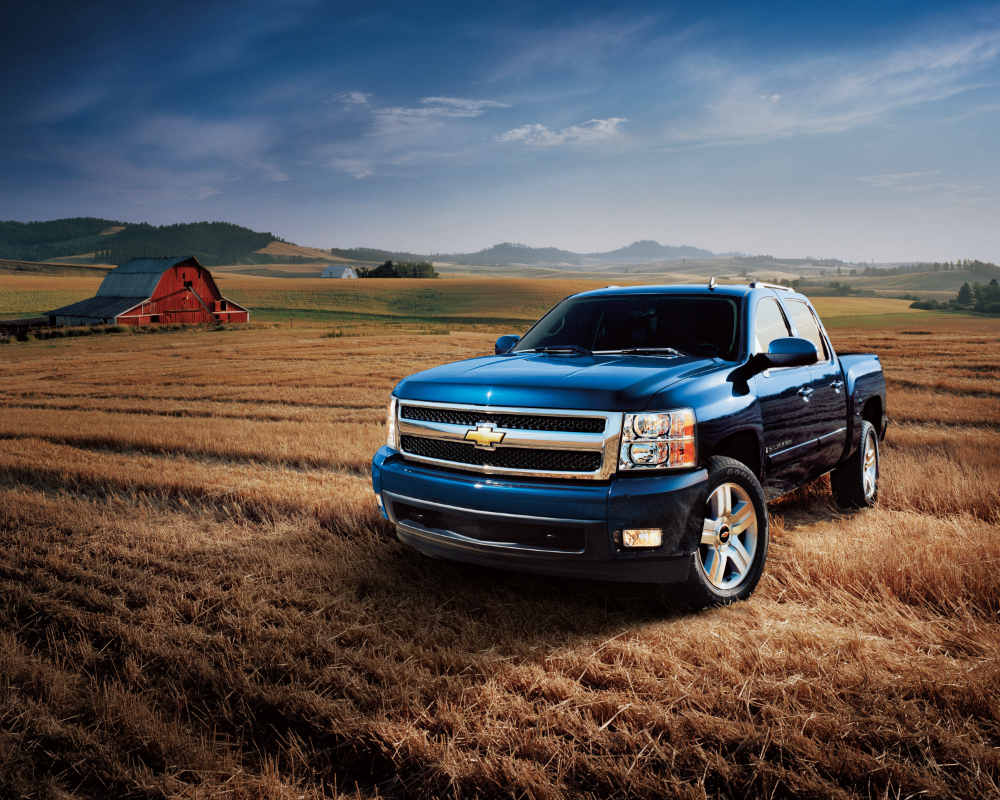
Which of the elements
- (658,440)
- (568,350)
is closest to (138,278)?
(568,350)

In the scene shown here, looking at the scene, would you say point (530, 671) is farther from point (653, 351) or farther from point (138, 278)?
point (138, 278)

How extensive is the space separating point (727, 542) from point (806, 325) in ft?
8.95

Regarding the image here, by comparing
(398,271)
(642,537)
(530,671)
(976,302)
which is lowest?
(530,671)

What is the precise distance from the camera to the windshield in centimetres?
548

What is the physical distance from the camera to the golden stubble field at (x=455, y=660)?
2990mm

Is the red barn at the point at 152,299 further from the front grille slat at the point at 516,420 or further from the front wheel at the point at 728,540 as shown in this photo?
the front wheel at the point at 728,540

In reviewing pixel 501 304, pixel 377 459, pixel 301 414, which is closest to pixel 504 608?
pixel 377 459

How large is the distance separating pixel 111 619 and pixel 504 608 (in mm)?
2107

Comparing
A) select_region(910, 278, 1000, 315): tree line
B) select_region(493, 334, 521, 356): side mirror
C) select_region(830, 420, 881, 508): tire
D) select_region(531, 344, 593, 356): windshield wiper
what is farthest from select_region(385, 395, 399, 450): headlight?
select_region(910, 278, 1000, 315): tree line

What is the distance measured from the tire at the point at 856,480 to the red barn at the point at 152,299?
2211 inches

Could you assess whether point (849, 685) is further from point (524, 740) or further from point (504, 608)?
point (504, 608)

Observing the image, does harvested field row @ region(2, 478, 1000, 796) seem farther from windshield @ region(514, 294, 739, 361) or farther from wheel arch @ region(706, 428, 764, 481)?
windshield @ region(514, 294, 739, 361)

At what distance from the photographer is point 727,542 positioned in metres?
4.62

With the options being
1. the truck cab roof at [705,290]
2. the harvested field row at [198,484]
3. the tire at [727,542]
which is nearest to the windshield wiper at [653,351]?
the truck cab roof at [705,290]
